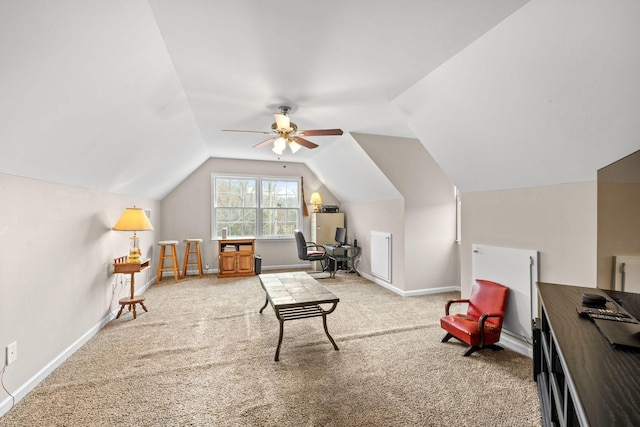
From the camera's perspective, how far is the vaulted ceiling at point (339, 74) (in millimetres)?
1511

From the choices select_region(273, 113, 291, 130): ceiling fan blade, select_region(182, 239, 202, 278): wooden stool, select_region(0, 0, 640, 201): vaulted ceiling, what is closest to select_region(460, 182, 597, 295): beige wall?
select_region(0, 0, 640, 201): vaulted ceiling

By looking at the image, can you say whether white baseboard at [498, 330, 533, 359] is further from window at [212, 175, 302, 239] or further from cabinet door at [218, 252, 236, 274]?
window at [212, 175, 302, 239]

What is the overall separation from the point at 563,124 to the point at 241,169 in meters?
5.79

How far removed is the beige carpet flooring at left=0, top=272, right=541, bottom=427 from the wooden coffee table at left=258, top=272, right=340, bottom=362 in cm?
32

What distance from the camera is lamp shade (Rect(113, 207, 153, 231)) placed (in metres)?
3.41

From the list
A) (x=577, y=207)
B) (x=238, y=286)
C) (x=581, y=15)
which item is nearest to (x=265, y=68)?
(x=581, y=15)

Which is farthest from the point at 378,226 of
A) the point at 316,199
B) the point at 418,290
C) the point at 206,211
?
the point at 206,211

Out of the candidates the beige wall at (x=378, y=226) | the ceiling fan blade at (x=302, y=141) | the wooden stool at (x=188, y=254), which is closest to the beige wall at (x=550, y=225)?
the beige wall at (x=378, y=226)

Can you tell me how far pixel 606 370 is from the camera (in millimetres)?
992

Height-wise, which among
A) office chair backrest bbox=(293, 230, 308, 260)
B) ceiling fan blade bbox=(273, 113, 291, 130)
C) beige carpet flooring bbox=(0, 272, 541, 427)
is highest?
ceiling fan blade bbox=(273, 113, 291, 130)

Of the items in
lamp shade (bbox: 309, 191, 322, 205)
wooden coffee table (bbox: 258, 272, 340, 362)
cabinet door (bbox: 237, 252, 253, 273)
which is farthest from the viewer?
lamp shade (bbox: 309, 191, 322, 205)

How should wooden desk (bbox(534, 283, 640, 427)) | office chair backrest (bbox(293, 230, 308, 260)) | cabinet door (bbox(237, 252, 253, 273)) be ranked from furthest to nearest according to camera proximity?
cabinet door (bbox(237, 252, 253, 273)) < office chair backrest (bbox(293, 230, 308, 260)) < wooden desk (bbox(534, 283, 640, 427))

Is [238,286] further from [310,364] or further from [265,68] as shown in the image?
[265,68]

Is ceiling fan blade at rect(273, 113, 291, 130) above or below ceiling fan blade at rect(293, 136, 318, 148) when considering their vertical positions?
above
